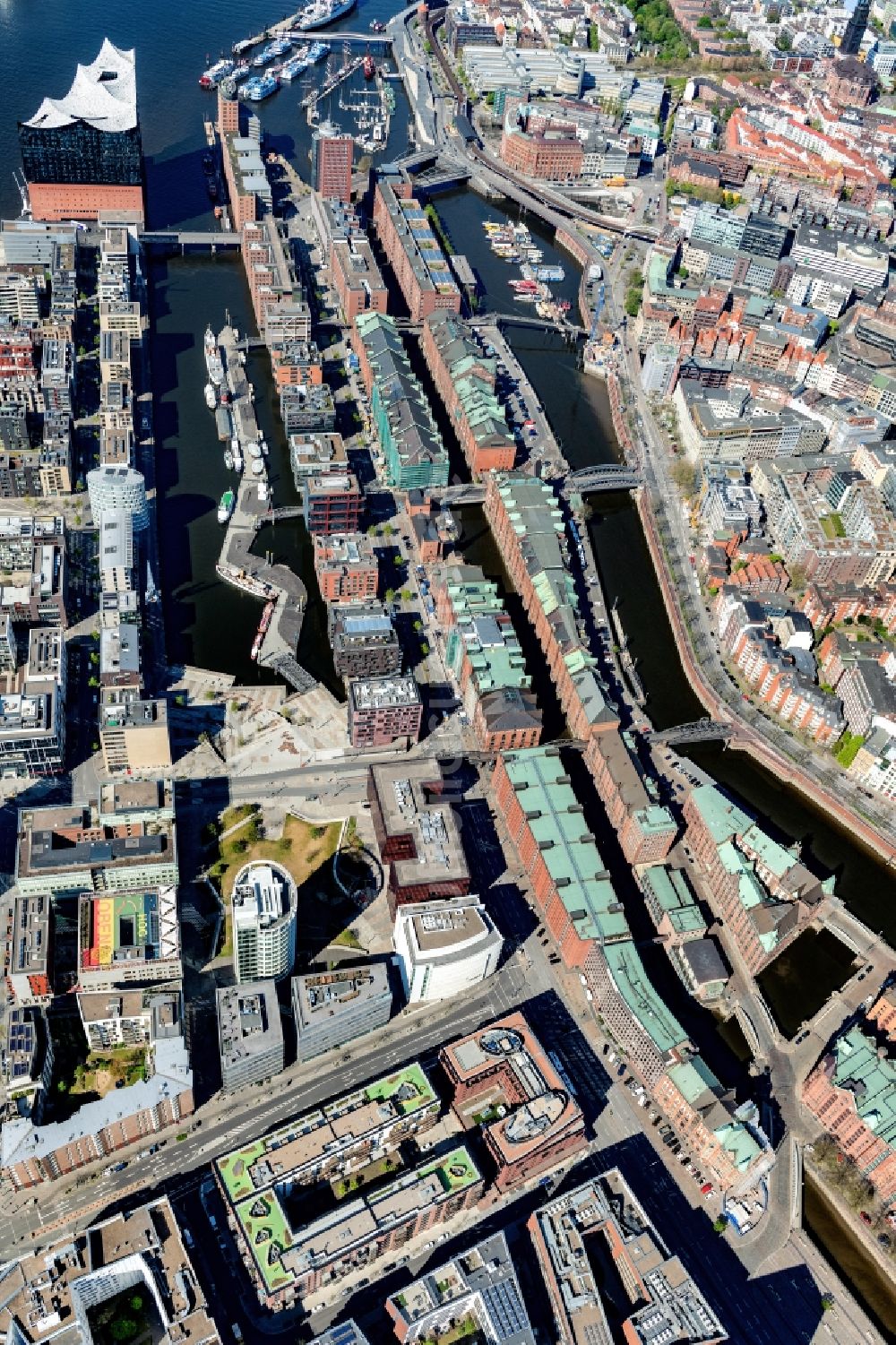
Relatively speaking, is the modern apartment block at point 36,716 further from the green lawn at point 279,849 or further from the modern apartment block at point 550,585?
the modern apartment block at point 550,585

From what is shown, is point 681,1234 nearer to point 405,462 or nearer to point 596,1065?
point 596,1065

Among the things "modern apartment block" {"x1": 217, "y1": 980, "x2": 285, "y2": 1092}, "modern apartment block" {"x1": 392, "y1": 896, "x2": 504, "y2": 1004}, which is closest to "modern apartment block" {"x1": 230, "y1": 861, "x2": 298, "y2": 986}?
"modern apartment block" {"x1": 217, "y1": 980, "x2": 285, "y2": 1092}

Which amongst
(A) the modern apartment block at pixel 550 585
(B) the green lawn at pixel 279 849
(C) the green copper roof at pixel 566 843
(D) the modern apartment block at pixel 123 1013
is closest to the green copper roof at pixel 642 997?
(C) the green copper roof at pixel 566 843

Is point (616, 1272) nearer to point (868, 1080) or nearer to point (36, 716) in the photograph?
point (868, 1080)

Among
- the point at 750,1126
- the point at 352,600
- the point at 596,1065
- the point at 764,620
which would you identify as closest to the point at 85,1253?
the point at 596,1065

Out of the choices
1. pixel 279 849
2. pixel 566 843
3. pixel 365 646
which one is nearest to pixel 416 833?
pixel 279 849

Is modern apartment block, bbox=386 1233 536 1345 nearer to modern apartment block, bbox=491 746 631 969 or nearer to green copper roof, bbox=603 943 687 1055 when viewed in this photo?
green copper roof, bbox=603 943 687 1055

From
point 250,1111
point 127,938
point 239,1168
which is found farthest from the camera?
point 127,938
